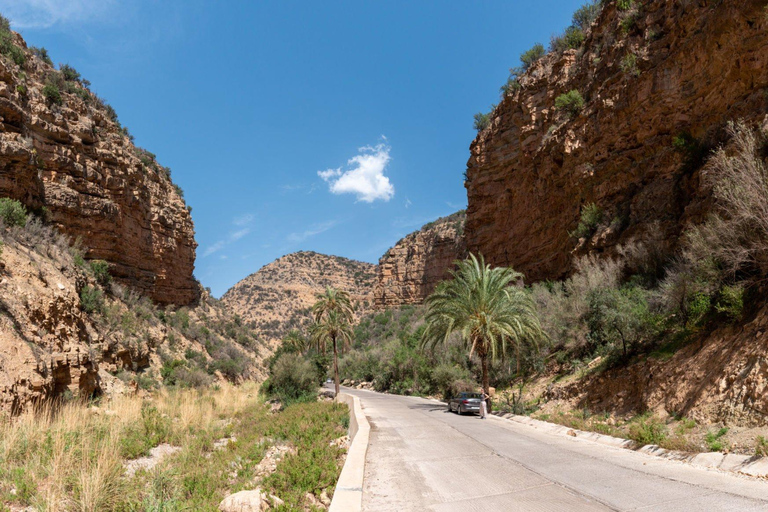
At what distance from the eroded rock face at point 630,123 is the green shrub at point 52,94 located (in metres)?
Result: 35.7

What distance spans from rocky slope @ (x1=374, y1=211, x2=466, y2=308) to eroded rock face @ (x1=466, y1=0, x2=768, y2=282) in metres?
34.4

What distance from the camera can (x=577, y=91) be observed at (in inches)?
1089

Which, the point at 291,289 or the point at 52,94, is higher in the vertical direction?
the point at 52,94

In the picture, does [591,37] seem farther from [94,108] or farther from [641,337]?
[94,108]

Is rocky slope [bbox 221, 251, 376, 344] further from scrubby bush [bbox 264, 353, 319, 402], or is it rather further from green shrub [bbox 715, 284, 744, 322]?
green shrub [bbox 715, 284, 744, 322]

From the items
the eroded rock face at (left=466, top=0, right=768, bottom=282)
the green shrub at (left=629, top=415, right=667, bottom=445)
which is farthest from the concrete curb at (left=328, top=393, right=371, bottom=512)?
the eroded rock face at (left=466, top=0, right=768, bottom=282)

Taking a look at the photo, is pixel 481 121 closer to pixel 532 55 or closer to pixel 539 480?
pixel 532 55

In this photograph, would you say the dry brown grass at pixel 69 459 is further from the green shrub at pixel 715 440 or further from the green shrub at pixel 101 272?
the green shrub at pixel 101 272

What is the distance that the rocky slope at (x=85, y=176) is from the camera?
73.7 feet

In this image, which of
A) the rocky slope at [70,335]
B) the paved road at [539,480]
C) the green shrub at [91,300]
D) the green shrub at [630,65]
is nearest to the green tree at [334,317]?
the rocky slope at [70,335]

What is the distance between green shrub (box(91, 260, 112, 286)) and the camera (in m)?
26.8

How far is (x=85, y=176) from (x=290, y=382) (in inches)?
822

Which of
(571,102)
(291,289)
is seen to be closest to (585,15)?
(571,102)

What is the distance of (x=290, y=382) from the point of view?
1064 inches
